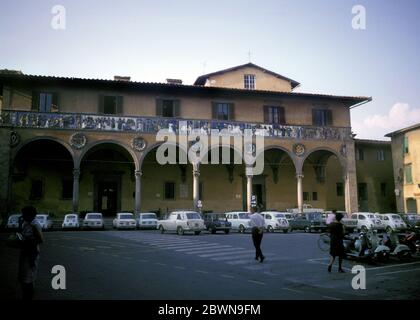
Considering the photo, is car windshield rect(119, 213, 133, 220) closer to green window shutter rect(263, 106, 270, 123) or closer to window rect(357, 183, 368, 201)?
green window shutter rect(263, 106, 270, 123)

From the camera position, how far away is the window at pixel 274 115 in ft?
92.3

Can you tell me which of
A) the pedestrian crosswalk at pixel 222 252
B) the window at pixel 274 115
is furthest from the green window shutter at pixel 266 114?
the pedestrian crosswalk at pixel 222 252

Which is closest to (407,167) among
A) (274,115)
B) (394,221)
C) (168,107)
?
(394,221)

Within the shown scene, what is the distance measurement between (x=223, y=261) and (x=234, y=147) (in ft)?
54.4

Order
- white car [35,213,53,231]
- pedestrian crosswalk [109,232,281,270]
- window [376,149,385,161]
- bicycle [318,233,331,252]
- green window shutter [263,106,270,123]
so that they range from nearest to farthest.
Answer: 1. pedestrian crosswalk [109,232,281,270]
2. bicycle [318,233,331,252]
3. white car [35,213,53,231]
4. green window shutter [263,106,270,123]
5. window [376,149,385,161]

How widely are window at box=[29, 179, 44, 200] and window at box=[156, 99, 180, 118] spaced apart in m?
9.70

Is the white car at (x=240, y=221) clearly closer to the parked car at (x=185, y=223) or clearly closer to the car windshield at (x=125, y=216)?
the parked car at (x=185, y=223)

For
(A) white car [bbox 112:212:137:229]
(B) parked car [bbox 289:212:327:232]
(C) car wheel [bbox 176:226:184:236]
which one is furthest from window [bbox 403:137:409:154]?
(A) white car [bbox 112:212:137:229]

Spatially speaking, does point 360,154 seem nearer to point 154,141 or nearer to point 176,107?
point 176,107

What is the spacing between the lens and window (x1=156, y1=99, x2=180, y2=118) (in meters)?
26.3

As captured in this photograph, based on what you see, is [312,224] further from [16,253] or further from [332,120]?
[16,253]

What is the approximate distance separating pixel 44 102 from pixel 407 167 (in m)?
27.3

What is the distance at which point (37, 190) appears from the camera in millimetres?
26875
